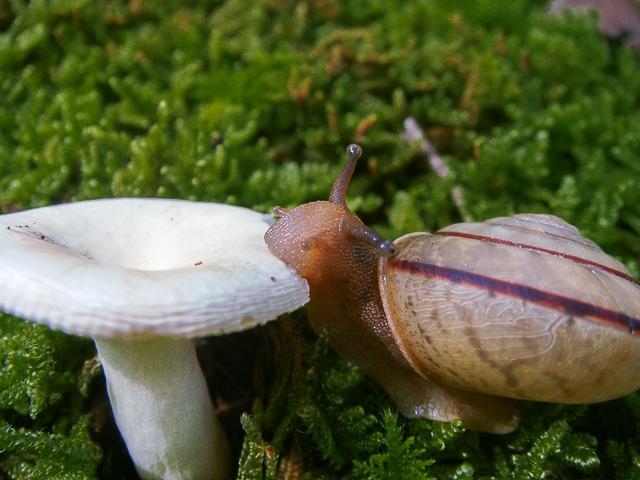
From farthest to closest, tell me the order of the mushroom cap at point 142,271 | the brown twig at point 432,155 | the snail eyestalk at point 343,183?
the brown twig at point 432,155
the snail eyestalk at point 343,183
the mushroom cap at point 142,271

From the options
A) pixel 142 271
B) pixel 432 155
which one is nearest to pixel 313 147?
pixel 432 155

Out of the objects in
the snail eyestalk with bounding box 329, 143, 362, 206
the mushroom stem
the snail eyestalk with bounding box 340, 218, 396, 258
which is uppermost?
the snail eyestalk with bounding box 329, 143, 362, 206

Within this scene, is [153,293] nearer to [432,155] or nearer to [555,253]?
[555,253]

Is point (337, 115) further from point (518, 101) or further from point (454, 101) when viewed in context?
point (518, 101)

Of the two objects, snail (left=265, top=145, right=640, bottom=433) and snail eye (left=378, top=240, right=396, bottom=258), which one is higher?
snail eye (left=378, top=240, right=396, bottom=258)

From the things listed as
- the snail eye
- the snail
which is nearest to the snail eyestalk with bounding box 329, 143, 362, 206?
the snail

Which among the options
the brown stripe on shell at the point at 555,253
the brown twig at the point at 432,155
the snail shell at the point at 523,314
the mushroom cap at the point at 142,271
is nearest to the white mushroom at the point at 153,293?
the mushroom cap at the point at 142,271

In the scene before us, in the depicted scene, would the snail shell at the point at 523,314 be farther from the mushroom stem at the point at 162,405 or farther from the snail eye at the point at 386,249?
the mushroom stem at the point at 162,405

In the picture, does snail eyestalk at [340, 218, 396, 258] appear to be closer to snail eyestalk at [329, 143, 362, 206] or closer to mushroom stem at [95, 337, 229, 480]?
snail eyestalk at [329, 143, 362, 206]
